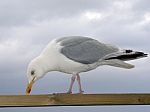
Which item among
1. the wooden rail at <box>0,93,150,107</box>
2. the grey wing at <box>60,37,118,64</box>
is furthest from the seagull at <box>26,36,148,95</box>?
the wooden rail at <box>0,93,150,107</box>

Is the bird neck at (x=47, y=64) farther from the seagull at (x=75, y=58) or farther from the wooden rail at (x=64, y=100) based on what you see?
the wooden rail at (x=64, y=100)

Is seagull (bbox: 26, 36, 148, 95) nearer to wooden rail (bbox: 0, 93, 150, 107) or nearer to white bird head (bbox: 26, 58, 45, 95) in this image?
white bird head (bbox: 26, 58, 45, 95)

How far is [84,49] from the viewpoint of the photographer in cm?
247

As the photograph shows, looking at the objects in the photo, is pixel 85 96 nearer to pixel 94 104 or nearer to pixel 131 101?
pixel 94 104

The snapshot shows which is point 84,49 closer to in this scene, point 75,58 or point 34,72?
point 75,58

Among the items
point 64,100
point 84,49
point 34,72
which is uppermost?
point 84,49

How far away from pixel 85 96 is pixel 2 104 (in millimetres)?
442

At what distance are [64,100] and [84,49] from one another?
0.47 meters

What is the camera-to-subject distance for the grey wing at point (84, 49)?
7.91 ft

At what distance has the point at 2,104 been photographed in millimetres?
2096

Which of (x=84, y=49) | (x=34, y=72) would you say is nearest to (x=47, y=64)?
(x=34, y=72)

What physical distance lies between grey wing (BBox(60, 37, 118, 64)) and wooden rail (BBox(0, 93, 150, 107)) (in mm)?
331

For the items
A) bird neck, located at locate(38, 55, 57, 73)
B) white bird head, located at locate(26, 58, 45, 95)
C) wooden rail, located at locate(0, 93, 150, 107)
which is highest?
bird neck, located at locate(38, 55, 57, 73)

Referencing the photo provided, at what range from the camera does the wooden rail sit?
2084mm
